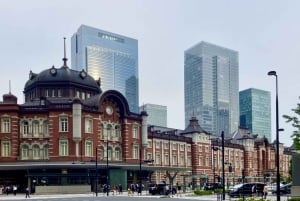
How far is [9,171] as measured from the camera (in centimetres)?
7094

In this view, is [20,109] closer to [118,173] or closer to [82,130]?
[82,130]

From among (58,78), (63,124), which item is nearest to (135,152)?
(63,124)

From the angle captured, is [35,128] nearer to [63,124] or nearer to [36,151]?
[36,151]

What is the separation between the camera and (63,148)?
72375 millimetres

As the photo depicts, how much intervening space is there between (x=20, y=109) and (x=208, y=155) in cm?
4399

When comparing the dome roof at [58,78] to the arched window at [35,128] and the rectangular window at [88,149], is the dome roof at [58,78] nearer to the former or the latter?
the arched window at [35,128]

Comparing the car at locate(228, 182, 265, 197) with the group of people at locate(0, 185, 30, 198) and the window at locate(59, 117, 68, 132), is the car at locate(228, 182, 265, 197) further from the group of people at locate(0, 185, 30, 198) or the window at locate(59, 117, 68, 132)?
the group of people at locate(0, 185, 30, 198)

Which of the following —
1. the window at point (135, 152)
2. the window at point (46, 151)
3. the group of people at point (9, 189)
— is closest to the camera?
the group of people at point (9, 189)

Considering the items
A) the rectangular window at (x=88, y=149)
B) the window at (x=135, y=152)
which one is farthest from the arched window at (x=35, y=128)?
the window at (x=135, y=152)

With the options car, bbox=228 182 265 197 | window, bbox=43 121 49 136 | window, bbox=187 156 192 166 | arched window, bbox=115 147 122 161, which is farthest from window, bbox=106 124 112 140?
car, bbox=228 182 265 197

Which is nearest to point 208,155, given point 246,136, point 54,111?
point 246,136

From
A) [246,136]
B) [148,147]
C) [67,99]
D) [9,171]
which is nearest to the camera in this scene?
[9,171]

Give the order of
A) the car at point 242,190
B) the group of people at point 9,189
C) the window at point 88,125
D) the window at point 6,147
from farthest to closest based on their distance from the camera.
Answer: the window at point 88,125, the window at point 6,147, the group of people at point 9,189, the car at point 242,190

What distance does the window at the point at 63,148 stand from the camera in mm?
72125
